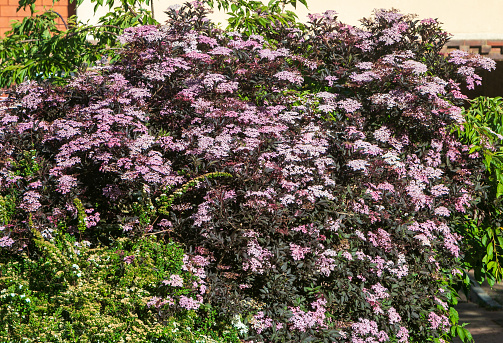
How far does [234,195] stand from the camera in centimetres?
464

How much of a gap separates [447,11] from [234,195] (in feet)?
27.1

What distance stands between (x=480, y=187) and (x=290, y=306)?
2.21 meters

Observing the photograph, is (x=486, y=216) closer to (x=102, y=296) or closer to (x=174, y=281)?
(x=174, y=281)

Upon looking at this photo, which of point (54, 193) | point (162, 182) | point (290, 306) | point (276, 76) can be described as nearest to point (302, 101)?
point (276, 76)

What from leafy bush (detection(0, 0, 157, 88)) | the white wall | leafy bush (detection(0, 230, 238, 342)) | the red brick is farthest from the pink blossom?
the red brick

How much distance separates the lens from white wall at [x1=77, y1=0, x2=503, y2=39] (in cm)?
1095

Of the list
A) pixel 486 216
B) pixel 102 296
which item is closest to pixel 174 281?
pixel 102 296

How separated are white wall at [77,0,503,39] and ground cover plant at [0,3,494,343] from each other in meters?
5.43

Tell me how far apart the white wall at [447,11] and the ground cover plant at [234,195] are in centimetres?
543

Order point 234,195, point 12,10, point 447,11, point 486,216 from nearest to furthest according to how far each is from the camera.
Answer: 1. point 234,195
2. point 486,216
3. point 12,10
4. point 447,11

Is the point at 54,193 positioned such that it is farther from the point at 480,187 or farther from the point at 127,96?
the point at 480,187

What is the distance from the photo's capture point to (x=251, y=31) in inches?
247

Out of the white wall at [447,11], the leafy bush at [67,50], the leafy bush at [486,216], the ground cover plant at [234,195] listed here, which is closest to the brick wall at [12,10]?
the white wall at [447,11]

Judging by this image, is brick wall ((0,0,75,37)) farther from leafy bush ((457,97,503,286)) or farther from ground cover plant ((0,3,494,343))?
leafy bush ((457,97,503,286))
